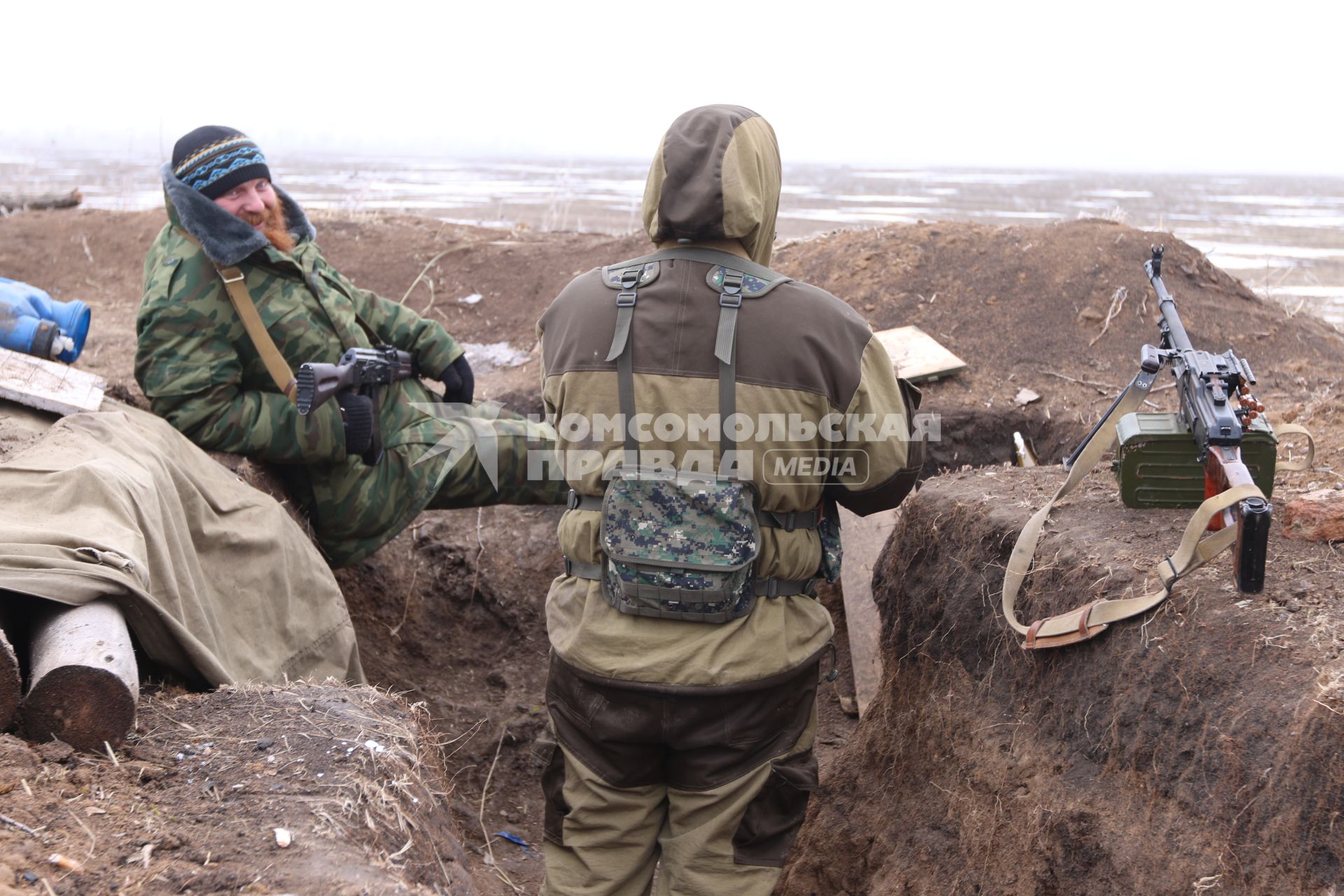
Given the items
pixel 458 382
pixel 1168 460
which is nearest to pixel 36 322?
pixel 458 382

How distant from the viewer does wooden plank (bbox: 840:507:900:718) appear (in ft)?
14.4

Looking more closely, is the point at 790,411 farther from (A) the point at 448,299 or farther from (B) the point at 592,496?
(A) the point at 448,299

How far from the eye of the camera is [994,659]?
3.18 metres

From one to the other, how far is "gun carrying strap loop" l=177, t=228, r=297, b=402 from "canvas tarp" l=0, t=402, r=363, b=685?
1.56 feet

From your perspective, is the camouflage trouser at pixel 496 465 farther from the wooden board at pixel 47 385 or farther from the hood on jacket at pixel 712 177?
the hood on jacket at pixel 712 177

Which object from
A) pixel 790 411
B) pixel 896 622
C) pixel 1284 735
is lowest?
pixel 896 622

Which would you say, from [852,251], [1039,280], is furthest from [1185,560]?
[852,251]

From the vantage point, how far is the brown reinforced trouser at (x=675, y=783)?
259 cm

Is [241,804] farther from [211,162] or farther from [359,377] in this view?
[211,162]

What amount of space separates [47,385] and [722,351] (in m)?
2.59

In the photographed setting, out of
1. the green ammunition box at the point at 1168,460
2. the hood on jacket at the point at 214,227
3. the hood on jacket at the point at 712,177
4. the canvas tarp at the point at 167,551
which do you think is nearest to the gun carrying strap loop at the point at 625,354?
the hood on jacket at the point at 712,177

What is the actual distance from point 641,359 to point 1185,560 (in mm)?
1353

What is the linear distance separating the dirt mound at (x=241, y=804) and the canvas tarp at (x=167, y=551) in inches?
12.1

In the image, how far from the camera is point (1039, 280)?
6.50 metres
